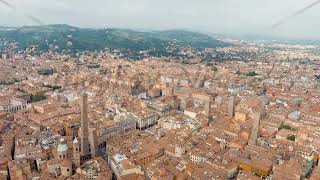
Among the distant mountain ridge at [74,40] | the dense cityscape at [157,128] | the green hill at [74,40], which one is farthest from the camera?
the distant mountain ridge at [74,40]

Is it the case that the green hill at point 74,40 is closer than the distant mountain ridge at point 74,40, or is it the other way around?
the green hill at point 74,40

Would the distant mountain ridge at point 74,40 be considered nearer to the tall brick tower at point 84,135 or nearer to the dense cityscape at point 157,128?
the dense cityscape at point 157,128

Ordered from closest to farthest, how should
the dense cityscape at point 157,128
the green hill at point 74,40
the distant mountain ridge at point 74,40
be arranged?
the dense cityscape at point 157,128 → the green hill at point 74,40 → the distant mountain ridge at point 74,40

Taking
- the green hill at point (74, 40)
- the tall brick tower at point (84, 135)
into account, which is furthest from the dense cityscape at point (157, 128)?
the green hill at point (74, 40)

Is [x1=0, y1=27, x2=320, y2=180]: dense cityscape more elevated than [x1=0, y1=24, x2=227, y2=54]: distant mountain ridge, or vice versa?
[x1=0, y1=24, x2=227, y2=54]: distant mountain ridge

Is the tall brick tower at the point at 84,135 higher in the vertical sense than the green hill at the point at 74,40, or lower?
lower

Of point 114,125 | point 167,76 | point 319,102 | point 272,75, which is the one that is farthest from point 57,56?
point 319,102

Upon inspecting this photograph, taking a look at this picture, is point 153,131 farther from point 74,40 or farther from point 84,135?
point 74,40

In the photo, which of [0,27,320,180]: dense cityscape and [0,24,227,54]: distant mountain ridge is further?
[0,24,227,54]: distant mountain ridge

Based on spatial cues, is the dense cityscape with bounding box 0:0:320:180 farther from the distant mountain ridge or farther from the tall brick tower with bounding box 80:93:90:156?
the distant mountain ridge

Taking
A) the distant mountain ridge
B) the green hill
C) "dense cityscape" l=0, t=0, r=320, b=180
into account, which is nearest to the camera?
"dense cityscape" l=0, t=0, r=320, b=180

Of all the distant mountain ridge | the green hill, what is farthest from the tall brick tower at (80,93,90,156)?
the distant mountain ridge
